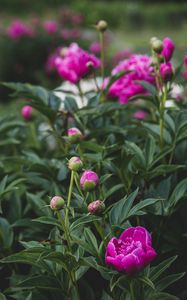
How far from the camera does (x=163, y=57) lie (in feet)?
4.52

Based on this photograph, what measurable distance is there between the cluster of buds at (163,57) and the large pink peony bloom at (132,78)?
0.09 m

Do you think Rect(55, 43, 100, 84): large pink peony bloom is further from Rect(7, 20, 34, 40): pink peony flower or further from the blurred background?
Rect(7, 20, 34, 40): pink peony flower

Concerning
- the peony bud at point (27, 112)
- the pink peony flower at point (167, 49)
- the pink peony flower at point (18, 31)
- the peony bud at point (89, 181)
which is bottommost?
the peony bud at point (89, 181)

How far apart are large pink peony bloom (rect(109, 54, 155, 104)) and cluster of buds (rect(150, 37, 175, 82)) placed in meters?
0.09

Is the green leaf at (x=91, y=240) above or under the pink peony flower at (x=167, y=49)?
under

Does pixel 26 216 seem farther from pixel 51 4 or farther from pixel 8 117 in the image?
pixel 51 4

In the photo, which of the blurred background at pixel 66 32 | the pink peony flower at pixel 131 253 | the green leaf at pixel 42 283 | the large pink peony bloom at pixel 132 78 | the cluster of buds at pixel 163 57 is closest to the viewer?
the pink peony flower at pixel 131 253

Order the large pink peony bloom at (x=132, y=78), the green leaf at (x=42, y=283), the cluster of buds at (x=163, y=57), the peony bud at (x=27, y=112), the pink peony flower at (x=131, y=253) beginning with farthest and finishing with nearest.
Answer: the peony bud at (x=27, y=112) < the large pink peony bloom at (x=132, y=78) < the cluster of buds at (x=163, y=57) < the green leaf at (x=42, y=283) < the pink peony flower at (x=131, y=253)

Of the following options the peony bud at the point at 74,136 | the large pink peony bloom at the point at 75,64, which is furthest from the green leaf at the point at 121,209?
the large pink peony bloom at the point at 75,64

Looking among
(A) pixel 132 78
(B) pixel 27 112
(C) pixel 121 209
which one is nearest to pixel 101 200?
(C) pixel 121 209

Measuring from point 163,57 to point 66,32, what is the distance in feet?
16.4

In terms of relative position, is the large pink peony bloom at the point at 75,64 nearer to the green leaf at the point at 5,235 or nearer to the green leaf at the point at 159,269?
the green leaf at the point at 5,235

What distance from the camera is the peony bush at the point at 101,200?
1.00 m

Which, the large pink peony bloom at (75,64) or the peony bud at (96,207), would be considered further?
the large pink peony bloom at (75,64)
